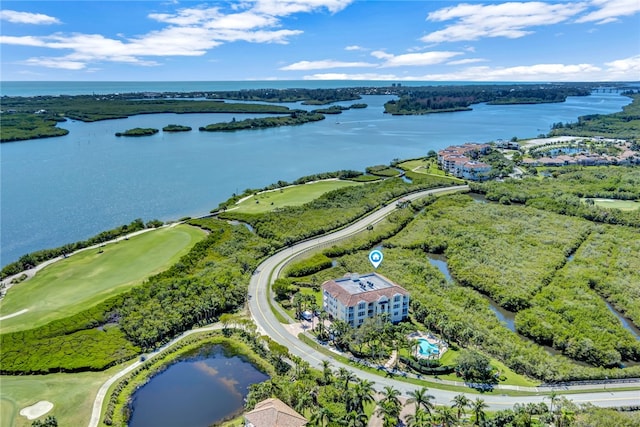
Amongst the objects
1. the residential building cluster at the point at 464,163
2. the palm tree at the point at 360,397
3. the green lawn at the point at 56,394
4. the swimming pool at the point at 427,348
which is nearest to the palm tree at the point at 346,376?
the palm tree at the point at 360,397

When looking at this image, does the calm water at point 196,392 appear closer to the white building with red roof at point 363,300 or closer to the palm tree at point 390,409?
the white building with red roof at point 363,300

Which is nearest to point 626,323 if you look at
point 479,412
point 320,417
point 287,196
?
point 479,412

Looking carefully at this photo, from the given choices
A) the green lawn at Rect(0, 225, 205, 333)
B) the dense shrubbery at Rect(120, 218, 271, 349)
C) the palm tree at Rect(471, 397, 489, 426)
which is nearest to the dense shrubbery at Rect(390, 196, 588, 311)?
the palm tree at Rect(471, 397, 489, 426)

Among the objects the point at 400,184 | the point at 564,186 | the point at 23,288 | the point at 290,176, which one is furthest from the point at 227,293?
the point at 564,186

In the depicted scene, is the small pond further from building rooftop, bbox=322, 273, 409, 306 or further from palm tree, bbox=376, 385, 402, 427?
palm tree, bbox=376, 385, 402, 427

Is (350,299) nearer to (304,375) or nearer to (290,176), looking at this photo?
(304,375)
